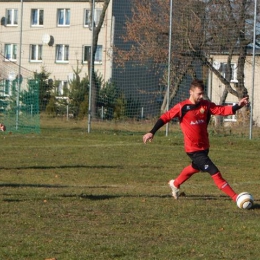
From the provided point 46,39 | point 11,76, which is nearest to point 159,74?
point 11,76

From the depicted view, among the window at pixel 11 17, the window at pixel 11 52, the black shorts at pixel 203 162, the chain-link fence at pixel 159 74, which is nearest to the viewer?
the black shorts at pixel 203 162

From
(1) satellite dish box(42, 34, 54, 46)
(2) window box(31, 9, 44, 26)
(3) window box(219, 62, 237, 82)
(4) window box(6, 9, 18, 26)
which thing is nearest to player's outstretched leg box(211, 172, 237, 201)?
(3) window box(219, 62, 237, 82)

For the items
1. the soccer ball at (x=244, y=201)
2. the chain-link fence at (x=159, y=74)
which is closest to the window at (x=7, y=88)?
the chain-link fence at (x=159, y=74)

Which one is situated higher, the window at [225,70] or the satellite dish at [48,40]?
the satellite dish at [48,40]

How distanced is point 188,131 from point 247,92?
16.4 m

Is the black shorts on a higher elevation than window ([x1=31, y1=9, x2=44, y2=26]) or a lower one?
lower

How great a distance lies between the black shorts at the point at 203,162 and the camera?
11.3 m

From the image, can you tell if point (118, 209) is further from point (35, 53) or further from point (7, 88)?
point (35, 53)

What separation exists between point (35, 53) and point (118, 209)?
38.2m

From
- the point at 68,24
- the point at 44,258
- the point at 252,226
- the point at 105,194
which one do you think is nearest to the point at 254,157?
the point at 105,194

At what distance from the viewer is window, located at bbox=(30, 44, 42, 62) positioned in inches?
1849

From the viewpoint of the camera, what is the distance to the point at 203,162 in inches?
449

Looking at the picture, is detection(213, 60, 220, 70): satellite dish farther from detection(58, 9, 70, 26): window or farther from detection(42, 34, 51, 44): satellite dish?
detection(58, 9, 70, 26): window

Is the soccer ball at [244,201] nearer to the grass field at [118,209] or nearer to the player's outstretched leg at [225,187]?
the grass field at [118,209]
